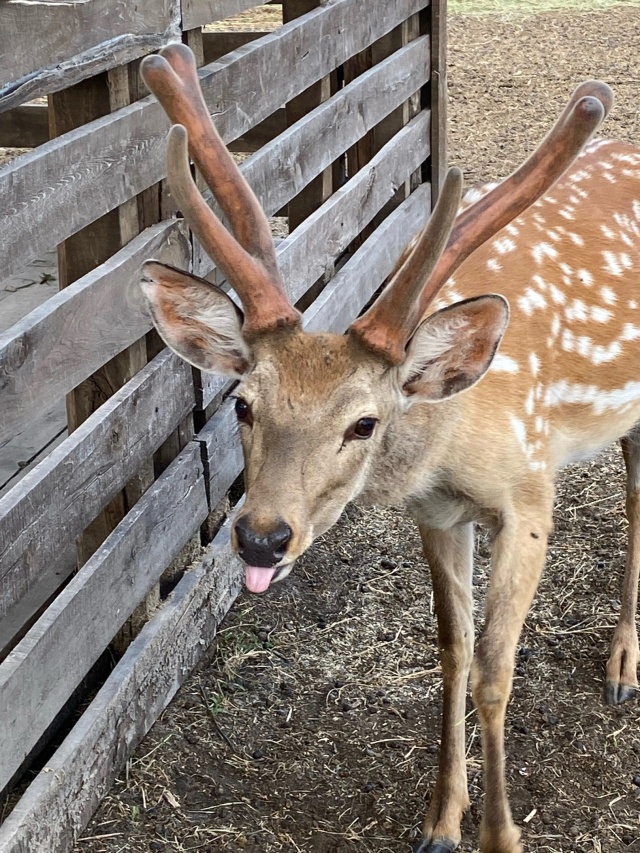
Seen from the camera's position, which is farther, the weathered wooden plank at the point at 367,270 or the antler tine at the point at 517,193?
the weathered wooden plank at the point at 367,270

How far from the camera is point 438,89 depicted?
6.30 m

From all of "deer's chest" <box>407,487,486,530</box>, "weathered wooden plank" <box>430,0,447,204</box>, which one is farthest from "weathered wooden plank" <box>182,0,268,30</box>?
"weathered wooden plank" <box>430,0,447,204</box>

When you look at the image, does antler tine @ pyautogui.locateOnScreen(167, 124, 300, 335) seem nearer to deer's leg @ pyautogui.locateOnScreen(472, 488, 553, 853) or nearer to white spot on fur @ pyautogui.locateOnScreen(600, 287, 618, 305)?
deer's leg @ pyautogui.locateOnScreen(472, 488, 553, 853)

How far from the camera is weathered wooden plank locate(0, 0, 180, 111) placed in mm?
2438

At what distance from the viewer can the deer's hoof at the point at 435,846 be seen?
10.3 feet

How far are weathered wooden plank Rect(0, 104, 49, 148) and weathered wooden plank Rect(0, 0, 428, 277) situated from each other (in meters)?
1.49

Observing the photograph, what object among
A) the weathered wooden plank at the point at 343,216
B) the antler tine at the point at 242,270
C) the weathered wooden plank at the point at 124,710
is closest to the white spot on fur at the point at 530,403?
the antler tine at the point at 242,270

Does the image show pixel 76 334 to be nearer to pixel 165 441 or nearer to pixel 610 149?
pixel 165 441

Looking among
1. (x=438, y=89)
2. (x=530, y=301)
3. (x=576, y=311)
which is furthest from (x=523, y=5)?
(x=530, y=301)

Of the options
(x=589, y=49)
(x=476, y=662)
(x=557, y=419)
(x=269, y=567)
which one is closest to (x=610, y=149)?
(x=557, y=419)

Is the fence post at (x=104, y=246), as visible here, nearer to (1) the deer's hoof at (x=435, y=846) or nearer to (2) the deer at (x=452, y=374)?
(2) the deer at (x=452, y=374)

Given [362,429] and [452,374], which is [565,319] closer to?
[452,374]

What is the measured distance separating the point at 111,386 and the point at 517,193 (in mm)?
1311

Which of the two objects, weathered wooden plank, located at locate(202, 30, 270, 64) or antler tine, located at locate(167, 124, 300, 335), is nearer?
antler tine, located at locate(167, 124, 300, 335)
